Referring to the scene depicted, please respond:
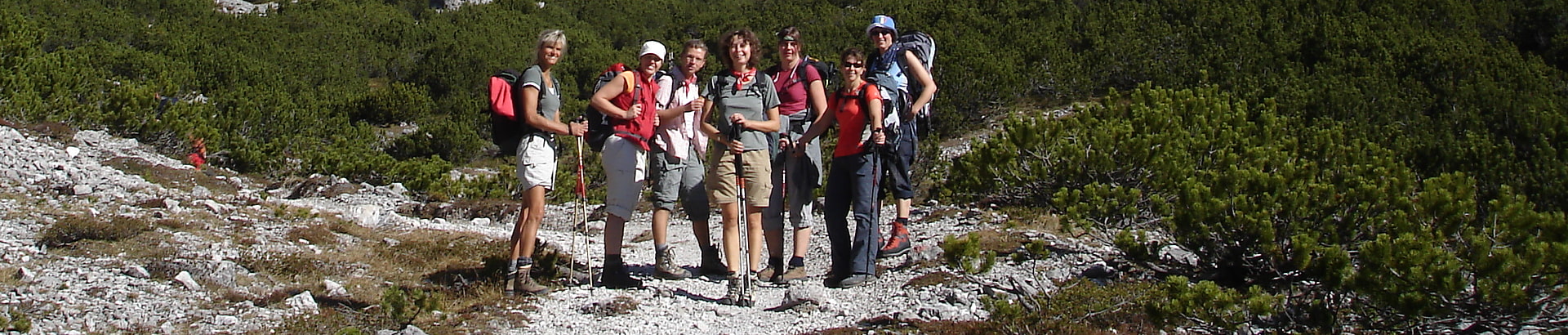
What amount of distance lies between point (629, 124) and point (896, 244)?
1863 millimetres

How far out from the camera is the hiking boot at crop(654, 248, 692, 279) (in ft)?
17.1

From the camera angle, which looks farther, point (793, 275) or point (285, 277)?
point (793, 275)

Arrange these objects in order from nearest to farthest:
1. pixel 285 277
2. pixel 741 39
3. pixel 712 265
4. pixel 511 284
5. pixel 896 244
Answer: pixel 741 39 < pixel 511 284 < pixel 285 277 < pixel 712 265 < pixel 896 244

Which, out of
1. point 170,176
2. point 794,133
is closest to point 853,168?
point 794,133

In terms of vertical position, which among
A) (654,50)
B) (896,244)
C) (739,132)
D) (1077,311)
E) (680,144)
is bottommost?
(896,244)

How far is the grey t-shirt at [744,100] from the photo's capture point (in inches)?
180

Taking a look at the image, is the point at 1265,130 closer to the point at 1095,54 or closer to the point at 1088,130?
the point at 1088,130

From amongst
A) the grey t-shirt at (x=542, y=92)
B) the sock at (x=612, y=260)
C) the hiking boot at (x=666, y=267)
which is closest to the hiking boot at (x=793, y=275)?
the hiking boot at (x=666, y=267)

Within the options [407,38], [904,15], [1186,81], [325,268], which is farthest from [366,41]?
[325,268]

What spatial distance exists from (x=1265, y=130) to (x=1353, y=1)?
1240 cm

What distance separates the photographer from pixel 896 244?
588 cm

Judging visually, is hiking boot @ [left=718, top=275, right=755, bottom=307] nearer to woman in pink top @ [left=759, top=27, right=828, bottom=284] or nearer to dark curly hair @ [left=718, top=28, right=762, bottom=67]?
woman in pink top @ [left=759, top=27, right=828, bottom=284]

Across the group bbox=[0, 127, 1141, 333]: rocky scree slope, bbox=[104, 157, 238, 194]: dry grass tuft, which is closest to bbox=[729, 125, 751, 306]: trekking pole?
bbox=[0, 127, 1141, 333]: rocky scree slope

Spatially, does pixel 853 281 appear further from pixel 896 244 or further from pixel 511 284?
pixel 511 284
